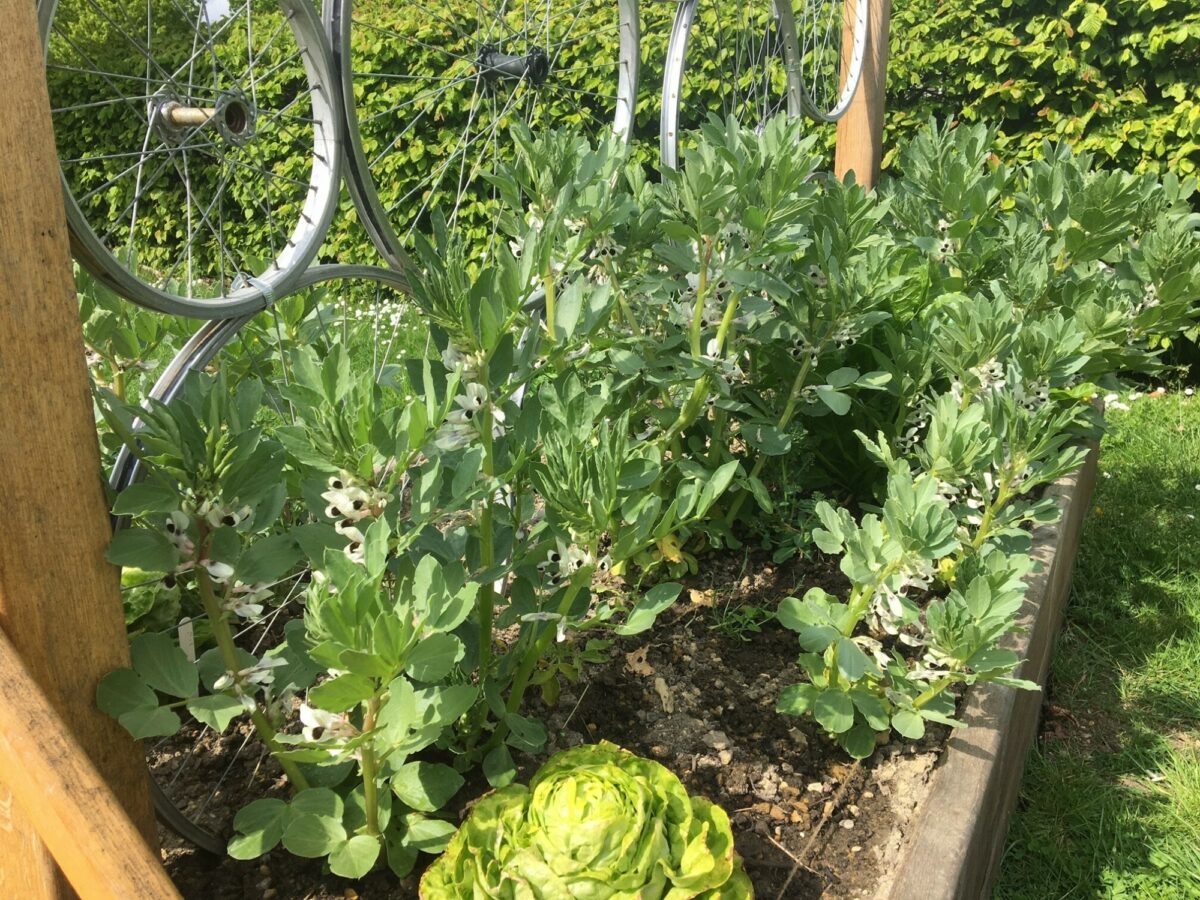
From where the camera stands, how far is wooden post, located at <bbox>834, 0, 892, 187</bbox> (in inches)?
155

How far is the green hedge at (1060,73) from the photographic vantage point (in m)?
4.75

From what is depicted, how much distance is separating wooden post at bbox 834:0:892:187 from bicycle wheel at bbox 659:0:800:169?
1.18ft

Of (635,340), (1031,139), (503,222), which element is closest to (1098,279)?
(635,340)

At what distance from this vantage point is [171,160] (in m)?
1.41

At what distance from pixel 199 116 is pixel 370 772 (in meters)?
0.92

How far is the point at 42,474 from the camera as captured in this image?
1.03 metres

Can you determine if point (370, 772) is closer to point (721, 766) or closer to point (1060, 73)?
point (721, 766)

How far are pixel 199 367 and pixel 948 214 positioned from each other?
2.22 m

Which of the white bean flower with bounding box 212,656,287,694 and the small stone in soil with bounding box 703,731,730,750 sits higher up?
the white bean flower with bounding box 212,656,287,694

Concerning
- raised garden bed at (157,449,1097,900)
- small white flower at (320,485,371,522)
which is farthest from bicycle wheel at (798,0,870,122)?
small white flower at (320,485,371,522)

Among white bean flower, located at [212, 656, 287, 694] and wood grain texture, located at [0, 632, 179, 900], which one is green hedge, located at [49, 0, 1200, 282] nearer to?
white bean flower, located at [212, 656, 287, 694]

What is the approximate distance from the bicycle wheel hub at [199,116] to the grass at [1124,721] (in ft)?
6.44

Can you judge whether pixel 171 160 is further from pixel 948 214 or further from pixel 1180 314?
pixel 1180 314

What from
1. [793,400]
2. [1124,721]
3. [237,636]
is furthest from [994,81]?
[237,636]
